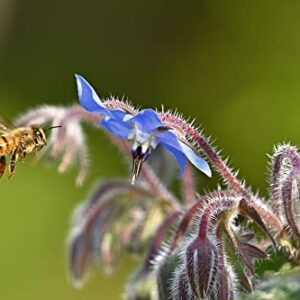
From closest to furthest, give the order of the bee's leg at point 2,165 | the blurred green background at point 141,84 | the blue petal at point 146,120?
the blue petal at point 146,120 < the bee's leg at point 2,165 < the blurred green background at point 141,84

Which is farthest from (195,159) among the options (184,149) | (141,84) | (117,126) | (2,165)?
(141,84)

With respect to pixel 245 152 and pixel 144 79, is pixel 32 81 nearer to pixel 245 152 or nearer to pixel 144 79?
pixel 144 79

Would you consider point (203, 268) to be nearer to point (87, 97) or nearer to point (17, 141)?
point (87, 97)

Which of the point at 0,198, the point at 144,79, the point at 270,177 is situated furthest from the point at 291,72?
Answer: the point at 270,177

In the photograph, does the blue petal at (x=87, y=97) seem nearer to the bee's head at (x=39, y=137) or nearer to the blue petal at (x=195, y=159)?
the blue petal at (x=195, y=159)

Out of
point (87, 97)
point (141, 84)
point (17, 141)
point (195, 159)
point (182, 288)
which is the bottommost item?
point (182, 288)

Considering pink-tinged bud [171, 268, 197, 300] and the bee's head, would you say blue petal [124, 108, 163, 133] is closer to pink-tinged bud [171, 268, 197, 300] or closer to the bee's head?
pink-tinged bud [171, 268, 197, 300]

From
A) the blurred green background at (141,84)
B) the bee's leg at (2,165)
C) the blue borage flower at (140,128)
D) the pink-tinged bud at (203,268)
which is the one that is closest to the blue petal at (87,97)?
the blue borage flower at (140,128)
